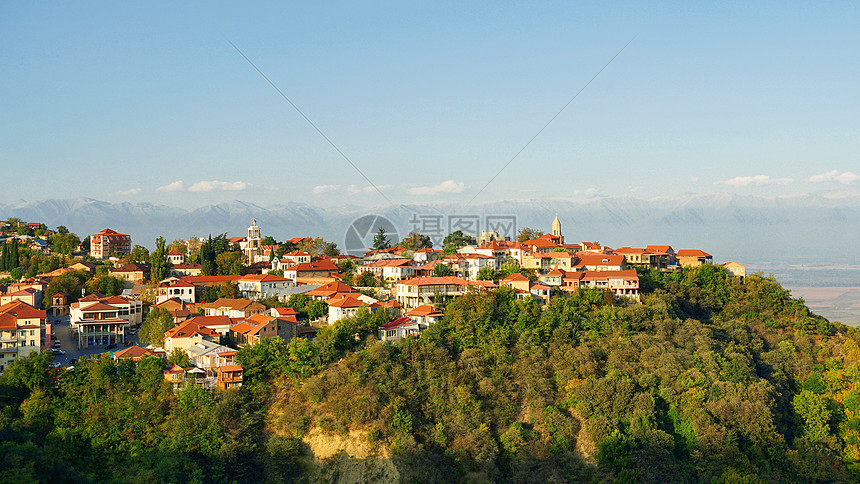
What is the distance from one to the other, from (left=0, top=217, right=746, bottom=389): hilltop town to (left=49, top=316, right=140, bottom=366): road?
0.15m

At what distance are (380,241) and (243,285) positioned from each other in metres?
19.2

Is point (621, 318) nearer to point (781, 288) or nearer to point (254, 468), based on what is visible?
point (781, 288)

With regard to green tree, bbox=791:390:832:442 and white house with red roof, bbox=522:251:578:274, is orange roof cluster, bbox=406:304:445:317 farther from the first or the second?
green tree, bbox=791:390:832:442

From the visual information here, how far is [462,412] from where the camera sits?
3362 centimetres

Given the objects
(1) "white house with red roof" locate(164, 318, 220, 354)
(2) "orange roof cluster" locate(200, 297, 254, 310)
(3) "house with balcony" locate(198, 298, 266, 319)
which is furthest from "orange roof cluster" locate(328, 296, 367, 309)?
(1) "white house with red roof" locate(164, 318, 220, 354)

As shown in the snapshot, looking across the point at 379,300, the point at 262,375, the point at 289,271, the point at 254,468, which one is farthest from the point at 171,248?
the point at 254,468

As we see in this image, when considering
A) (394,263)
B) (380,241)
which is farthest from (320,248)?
(394,263)

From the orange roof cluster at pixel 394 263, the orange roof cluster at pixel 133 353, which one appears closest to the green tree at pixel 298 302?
the orange roof cluster at pixel 394 263

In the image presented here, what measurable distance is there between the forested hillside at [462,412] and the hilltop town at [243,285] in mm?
2440

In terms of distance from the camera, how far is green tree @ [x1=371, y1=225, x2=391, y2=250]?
66.7m

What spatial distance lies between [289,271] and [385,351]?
19.6 m

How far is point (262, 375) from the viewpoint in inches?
1368

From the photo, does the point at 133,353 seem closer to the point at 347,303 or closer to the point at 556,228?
the point at 347,303

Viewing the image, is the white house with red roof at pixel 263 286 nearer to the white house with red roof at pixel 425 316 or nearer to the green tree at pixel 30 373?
the white house with red roof at pixel 425 316
